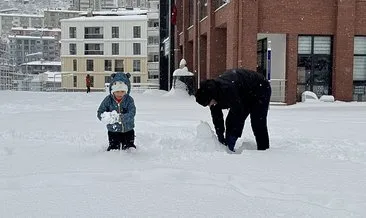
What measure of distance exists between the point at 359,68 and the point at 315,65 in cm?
198

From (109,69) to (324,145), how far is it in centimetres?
6391

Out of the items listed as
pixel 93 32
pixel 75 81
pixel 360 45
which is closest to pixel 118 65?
pixel 93 32

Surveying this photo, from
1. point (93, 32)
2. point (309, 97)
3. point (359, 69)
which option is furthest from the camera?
point (93, 32)

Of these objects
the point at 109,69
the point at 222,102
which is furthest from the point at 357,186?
the point at 109,69

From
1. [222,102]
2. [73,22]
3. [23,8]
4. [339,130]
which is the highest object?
[23,8]

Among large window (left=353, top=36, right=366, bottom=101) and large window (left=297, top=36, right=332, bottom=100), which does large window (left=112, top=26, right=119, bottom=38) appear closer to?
large window (left=297, top=36, right=332, bottom=100)

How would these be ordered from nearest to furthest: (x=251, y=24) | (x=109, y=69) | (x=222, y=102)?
(x=222, y=102) → (x=251, y=24) → (x=109, y=69)

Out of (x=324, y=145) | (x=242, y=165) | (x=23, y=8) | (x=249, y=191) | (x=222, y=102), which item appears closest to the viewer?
(x=249, y=191)

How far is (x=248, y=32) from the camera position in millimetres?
20078

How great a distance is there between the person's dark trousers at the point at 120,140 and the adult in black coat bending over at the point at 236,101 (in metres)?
1.05

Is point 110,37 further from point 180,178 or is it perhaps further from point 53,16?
point 180,178

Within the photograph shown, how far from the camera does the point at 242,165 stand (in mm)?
5344

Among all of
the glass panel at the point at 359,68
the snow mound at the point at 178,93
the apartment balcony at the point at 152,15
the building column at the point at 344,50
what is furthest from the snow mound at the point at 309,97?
the apartment balcony at the point at 152,15

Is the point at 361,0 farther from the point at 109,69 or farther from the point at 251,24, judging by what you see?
the point at 109,69
